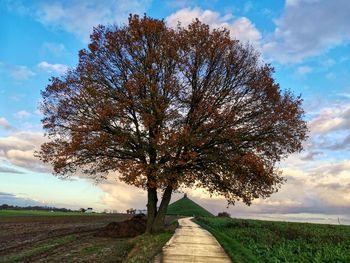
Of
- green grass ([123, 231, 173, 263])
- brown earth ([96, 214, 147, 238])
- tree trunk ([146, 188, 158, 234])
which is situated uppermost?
tree trunk ([146, 188, 158, 234])

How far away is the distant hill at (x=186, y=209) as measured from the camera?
8088 cm

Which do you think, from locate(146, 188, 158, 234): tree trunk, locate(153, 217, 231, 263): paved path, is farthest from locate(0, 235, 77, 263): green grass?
locate(153, 217, 231, 263): paved path

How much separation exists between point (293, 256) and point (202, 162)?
1100 cm

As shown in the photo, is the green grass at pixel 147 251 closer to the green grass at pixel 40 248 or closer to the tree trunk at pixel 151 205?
the green grass at pixel 40 248

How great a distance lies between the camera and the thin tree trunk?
2947 centimetres

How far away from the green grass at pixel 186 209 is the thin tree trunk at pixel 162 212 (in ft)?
163

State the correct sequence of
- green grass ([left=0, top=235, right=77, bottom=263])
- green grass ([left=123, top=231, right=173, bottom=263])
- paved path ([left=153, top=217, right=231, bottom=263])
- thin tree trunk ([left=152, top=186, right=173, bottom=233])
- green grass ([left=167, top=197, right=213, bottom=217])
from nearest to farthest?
green grass ([left=123, top=231, right=173, bottom=263]), paved path ([left=153, top=217, right=231, bottom=263]), green grass ([left=0, top=235, right=77, bottom=263]), thin tree trunk ([left=152, top=186, right=173, bottom=233]), green grass ([left=167, top=197, right=213, bottom=217])

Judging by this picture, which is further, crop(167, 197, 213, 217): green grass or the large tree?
crop(167, 197, 213, 217): green grass

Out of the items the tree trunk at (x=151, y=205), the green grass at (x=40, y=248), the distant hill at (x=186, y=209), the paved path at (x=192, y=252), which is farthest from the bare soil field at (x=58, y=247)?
the distant hill at (x=186, y=209)

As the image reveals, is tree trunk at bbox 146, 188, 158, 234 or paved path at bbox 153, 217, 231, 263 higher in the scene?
tree trunk at bbox 146, 188, 158, 234

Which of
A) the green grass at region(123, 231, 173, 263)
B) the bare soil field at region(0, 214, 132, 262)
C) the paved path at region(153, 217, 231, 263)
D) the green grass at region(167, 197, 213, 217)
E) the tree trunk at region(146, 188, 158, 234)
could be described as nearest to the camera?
the green grass at region(123, 231, 173, 263)

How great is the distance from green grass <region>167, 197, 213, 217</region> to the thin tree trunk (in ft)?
163

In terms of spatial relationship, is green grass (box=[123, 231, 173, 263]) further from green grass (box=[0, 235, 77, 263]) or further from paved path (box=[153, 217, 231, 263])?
green grass (box=[0, 235, 77, 263])

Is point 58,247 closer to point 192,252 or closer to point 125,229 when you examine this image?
point 125,229
